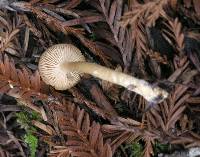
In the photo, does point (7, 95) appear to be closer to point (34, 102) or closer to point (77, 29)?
point (34, 102)

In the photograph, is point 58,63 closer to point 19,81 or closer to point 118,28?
point 19,81

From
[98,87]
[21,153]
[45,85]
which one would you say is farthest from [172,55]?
[21,153]

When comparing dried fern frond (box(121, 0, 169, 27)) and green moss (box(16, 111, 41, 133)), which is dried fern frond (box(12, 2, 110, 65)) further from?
green moss (box(16, 111, 41, 133))

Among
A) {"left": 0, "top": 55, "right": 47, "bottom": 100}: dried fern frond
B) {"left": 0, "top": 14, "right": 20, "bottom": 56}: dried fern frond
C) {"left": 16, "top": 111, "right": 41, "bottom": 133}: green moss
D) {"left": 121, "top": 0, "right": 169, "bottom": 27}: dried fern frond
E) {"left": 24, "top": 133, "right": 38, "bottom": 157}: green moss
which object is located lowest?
{"left": 24, "top": 133, "right": 38, "bottom": 157}: green moss

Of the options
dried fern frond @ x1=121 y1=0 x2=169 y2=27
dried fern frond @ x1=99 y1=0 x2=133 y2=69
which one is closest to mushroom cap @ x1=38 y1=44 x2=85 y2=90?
dried fern frond @ x1=99 y1=0 x2=133 y2=69

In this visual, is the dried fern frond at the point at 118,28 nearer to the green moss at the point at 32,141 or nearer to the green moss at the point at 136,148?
the green moss at the point at 136,148

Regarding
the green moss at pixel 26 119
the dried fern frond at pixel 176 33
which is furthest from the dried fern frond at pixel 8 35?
the dried fern frond at pixel 176 33
